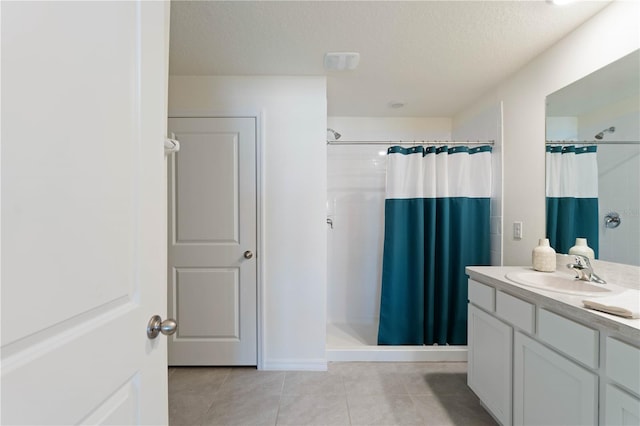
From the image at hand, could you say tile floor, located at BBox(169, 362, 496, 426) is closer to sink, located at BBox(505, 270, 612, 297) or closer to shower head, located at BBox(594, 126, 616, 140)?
sink, located at BBox(505, 270, 612, 297)

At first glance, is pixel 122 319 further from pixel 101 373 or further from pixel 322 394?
pixel 322 394

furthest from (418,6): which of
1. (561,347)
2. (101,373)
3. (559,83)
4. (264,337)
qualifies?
(264,337)

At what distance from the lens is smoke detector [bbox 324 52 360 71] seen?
1754 mm

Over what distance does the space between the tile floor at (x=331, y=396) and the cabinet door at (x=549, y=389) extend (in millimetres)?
477

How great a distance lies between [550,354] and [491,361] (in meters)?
0.43

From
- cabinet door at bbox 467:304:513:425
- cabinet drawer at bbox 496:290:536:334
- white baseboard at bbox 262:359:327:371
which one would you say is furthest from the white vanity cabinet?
white baseboard at bbox 262:359:327:371

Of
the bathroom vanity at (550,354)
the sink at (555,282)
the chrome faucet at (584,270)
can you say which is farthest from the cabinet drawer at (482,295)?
the chrome faucet at (584,270)

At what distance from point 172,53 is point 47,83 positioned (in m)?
1.65

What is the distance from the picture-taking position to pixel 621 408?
34.3 inches

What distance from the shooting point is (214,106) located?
2.08m

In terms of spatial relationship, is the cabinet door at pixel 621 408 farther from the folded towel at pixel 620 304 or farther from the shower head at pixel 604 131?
the shower head at pixel 604 131

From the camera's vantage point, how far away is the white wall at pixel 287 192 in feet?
6.81

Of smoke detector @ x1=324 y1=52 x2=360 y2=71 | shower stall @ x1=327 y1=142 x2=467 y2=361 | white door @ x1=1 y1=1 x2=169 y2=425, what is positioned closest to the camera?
white door @ x1=1 y1=1 x2=169 y2=425

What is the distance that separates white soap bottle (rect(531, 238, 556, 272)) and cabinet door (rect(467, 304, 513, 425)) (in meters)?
0.46
